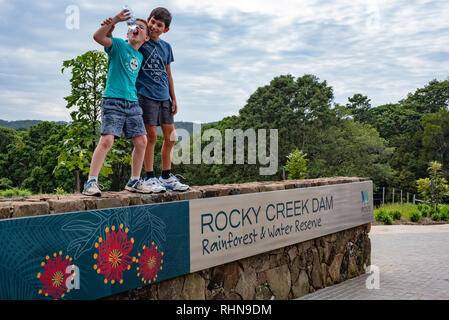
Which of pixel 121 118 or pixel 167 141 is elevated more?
pixel 121 118

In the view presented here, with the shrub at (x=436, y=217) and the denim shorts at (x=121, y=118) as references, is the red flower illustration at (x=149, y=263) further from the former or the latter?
the shrub at (x=436, y=217)

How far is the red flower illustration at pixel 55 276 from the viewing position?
2.87 m

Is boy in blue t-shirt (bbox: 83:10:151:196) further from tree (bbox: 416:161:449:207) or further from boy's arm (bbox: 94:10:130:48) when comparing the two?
tree (bbox: 416:161:449:207)

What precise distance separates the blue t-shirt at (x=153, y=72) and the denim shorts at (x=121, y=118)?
0.32 metres

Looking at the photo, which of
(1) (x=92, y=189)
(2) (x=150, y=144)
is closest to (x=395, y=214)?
(2) (x=150, y=144)

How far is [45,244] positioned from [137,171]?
1364 millimetres

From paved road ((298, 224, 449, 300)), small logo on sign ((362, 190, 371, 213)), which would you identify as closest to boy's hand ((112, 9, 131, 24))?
paved road ((298, 224, 449, 300))

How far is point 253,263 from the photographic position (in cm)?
495

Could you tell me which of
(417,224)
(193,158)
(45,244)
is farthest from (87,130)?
(193,158)

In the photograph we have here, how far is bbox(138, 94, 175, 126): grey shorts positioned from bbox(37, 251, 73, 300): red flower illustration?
1639mm

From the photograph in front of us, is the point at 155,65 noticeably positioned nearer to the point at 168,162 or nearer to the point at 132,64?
the point at 132,64

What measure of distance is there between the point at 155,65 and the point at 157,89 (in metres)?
0.22

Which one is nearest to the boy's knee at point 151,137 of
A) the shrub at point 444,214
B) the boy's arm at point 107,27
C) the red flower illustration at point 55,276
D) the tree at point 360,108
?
the boy's arm at point 107,27
